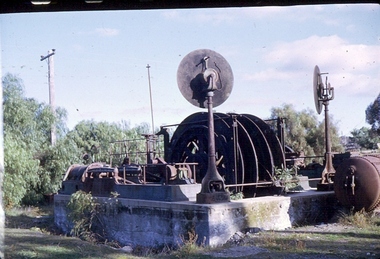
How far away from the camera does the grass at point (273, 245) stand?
902 centimetres

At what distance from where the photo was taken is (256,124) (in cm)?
1587

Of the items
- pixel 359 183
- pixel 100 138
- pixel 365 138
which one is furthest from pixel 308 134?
pixel 359 183

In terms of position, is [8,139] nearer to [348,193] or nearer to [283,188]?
[283,188]

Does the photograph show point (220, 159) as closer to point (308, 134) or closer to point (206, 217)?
point (206, 217)

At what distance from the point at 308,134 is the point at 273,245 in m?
24.0

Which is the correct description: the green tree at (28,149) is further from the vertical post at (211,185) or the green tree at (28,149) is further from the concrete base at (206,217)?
the vertical post at (211,185)

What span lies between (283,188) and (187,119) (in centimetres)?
448

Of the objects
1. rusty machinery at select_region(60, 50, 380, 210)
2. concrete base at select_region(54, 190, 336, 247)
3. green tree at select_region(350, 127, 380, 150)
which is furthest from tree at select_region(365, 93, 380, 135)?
concrete base at select_region(54, 190, 336, 247)

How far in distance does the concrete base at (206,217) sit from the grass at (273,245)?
37cm

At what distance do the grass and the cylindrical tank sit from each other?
1.09 feet

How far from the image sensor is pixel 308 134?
1289 inches

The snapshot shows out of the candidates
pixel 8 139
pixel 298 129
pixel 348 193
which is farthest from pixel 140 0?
pixel 298 129

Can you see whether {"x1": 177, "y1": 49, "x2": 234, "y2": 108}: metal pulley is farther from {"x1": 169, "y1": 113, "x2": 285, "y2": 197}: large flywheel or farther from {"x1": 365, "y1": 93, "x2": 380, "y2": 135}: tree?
{"x1": 365, "y1": 93, "x2": 380, "y2": 135}: tree

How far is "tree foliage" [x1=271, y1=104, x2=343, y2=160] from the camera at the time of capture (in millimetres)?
32219
